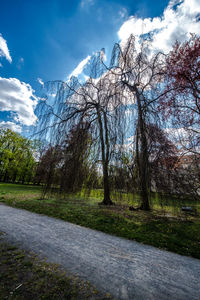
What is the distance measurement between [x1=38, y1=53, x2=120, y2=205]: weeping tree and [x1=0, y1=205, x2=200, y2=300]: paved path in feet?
4.44

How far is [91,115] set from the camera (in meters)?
3.47

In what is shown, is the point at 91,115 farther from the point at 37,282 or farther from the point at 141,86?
the point at 37,282

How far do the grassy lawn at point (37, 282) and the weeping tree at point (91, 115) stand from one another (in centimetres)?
189

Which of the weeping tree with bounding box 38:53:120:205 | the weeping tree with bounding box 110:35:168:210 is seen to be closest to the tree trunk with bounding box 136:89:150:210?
the weeping tree with bounding box 110:35:168:210

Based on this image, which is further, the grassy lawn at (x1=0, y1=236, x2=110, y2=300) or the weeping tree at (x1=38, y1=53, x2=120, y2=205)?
the weeping tree at (x1=38, y1=53, x2=120, y2=205)

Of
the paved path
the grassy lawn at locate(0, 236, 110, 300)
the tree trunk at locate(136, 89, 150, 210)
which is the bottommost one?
the paved path

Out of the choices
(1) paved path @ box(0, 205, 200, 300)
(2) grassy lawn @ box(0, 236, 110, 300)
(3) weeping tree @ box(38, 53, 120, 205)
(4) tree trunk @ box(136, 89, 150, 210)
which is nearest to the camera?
(2) grassy lawn @ box(0, 236, 110, 300)

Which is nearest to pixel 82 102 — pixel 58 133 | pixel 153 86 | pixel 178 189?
pixel 58 133

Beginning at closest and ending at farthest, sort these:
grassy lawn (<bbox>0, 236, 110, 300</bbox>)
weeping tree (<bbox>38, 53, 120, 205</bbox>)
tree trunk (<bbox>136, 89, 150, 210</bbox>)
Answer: grassy lawn (<bbox>0, 236, 110, 300</bbox>) < tree trunk (<bbox>136, 89, 150, 210</bbox>) < weeping tree (<bbox>38, 53, 120, 205</bbox>)

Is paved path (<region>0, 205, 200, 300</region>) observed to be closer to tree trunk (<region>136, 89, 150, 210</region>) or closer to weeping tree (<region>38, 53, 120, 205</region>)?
tree trunk (<region>136, 89, 150, 210</region>)

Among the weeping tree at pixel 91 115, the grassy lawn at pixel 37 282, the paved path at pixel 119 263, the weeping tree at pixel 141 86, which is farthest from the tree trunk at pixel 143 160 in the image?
the grassy lawn at pixel 37 282

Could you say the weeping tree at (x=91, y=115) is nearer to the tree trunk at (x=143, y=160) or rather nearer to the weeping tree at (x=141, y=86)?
the weeping tree at (x=141, y=86)

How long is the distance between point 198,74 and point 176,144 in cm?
321

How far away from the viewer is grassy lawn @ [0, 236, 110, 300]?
1279mm
